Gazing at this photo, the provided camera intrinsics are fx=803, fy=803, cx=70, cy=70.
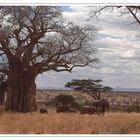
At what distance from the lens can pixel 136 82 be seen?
7.34 metres

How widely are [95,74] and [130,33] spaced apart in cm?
50

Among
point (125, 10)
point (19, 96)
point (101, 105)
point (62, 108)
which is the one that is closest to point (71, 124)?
point (62, 108)

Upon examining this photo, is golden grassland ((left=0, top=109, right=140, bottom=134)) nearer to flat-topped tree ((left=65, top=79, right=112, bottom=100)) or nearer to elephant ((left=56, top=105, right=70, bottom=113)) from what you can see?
elephant ((left=56, top=105, right=70, bottom=113))

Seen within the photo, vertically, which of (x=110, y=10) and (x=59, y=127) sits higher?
(x=110, y=10)

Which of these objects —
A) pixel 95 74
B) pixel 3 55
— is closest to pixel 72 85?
pixel 95 74

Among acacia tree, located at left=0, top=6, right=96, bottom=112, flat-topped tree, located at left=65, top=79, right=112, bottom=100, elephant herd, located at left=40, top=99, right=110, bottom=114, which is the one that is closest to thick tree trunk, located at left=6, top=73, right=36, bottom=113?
acacia tree, located at left=0, top=6, right=96, bottom=112

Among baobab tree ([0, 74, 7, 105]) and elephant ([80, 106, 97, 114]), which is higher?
baobab tree ([0, 74, 7, 105])

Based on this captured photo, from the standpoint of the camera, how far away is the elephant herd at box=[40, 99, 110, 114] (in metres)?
7.44

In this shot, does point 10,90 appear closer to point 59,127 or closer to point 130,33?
point 59,127

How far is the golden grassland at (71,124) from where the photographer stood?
24.1 feet

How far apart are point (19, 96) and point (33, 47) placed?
0.48 meters

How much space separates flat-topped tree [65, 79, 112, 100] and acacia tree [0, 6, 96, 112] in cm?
16

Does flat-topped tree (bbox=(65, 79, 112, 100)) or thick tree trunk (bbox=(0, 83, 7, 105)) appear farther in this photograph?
thick tree trunk (bbox=(0, 83, 7, 105))

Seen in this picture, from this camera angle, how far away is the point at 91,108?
7465 mm
